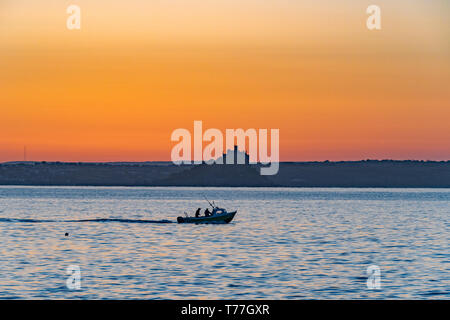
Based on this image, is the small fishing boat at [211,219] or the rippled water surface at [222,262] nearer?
the rippled water surface at [222,262]

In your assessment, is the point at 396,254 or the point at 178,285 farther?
the point at 396,254

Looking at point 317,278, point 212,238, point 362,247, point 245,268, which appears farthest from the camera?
point 212,238

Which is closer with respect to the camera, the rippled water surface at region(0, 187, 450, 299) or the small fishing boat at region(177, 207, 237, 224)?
the rippled water surface at region(0, 187, 450, 299)

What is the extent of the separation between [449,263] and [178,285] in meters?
23.6

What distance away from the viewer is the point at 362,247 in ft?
230

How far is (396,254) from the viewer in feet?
207

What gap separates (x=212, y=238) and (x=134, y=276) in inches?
1336

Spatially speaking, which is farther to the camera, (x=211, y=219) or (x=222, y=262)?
(x=211, y=219)
